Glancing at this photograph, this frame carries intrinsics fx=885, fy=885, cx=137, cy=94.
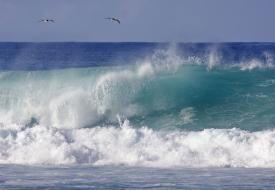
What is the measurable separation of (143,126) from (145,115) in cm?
147

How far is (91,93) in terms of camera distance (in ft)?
101

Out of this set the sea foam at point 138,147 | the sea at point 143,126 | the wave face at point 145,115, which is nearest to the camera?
the sea at point 143,126

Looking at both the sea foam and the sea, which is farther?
the sea foam

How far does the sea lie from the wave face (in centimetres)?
4

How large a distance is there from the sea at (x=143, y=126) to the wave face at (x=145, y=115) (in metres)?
0.04

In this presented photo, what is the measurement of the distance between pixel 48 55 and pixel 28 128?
42.7 meters

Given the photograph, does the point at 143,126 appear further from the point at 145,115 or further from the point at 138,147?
the point at 138,147

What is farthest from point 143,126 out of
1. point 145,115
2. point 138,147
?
point 138,147

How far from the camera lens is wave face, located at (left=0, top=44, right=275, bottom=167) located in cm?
2359

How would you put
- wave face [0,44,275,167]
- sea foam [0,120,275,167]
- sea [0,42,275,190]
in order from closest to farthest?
sea [0,42,275,190] < sea foam [0,120,275,167] < wave face [0,44,275,167]

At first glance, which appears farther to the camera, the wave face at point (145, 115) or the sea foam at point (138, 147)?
the wave face at point (145, 115)

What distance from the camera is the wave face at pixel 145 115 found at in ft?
77.4

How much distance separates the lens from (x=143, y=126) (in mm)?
27641

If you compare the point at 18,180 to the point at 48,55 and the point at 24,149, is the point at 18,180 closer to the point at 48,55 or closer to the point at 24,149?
the point at 24,149
